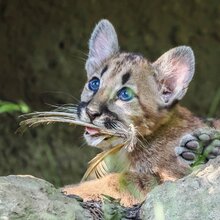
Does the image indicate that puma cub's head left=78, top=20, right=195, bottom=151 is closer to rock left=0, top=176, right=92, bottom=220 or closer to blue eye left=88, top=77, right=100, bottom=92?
blue eye left=88, top=77, right=100, bottom=92

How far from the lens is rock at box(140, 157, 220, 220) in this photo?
4828 millimetres

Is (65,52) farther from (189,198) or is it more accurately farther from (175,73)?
(189,198)

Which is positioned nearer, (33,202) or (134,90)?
(33,202)

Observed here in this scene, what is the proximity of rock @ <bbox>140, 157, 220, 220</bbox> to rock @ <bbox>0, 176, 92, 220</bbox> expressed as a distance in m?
0.37

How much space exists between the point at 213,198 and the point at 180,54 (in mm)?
2525

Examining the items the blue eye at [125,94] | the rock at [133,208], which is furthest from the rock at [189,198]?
the blue eye at [125,94]

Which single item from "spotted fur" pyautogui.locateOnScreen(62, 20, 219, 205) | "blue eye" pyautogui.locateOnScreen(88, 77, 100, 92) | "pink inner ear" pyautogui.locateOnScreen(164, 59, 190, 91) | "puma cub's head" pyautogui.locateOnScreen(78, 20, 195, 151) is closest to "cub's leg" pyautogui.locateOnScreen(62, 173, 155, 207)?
"spotted fur" pyautogui.locateOnScreen(62, 20, 219, 205)

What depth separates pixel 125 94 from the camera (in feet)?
23.0

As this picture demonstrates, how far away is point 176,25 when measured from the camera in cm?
995

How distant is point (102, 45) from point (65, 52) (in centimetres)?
244

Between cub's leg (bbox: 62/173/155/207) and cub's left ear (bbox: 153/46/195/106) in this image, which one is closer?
cub's leg (bbox: 62/173/155/207)

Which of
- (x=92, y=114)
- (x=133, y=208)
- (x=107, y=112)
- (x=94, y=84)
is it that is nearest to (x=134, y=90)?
(x=94, y=84)

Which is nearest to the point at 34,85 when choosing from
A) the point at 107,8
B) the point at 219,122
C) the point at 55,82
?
the point at 55,82

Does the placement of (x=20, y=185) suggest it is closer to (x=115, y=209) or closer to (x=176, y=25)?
(x=115, y=209)
